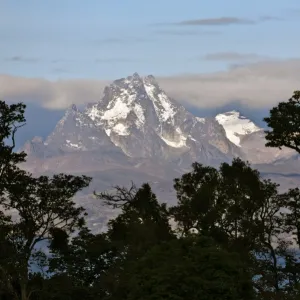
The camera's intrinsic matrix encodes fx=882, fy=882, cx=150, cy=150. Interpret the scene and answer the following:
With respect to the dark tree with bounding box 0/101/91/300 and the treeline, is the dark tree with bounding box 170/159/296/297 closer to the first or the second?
the treeline

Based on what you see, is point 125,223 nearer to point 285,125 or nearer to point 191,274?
point 285,125

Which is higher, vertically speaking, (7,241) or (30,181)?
(30,181)

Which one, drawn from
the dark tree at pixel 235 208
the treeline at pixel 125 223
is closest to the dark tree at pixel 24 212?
the treeline at pixel 125 223

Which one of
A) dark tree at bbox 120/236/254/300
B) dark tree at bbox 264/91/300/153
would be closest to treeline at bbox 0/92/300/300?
dark tree at bbox 264/91/300/153

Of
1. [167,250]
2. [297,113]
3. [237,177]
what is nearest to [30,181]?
[237,177]

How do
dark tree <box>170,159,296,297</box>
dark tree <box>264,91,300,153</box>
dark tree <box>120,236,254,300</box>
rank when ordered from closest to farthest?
dark tree <box>120,236,254,300</box>
dark tree <box>264,91,300,153</box>
dark tree <box>170,159,296,297</box>

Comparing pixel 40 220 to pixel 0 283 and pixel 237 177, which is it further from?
pixel 237 177

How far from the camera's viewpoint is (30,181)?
287 feet

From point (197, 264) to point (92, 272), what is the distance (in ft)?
146

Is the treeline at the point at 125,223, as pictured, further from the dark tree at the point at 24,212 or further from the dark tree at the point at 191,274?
the dark tree at the point at 191,274

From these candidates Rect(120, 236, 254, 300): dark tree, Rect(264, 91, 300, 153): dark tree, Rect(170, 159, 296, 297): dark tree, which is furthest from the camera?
Rect(170, 159, 296, 297): dark tree

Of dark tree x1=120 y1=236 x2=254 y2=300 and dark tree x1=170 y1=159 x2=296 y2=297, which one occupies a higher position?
dark tree x1=170 y1=159 x2=296 y2=297

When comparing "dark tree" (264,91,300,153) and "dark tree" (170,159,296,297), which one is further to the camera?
"dark tree" (170,159,296,297)

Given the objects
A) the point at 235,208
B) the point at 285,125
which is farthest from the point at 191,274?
the point at 235,208
